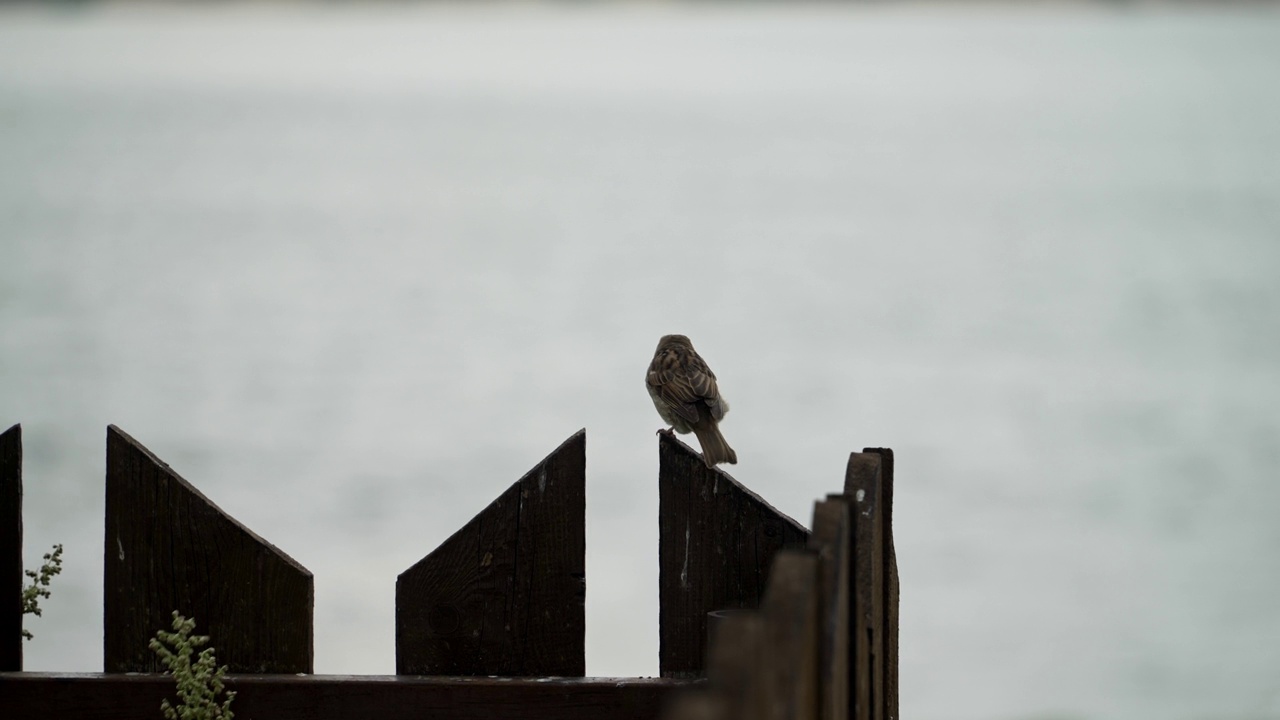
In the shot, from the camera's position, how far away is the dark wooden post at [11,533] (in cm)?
276

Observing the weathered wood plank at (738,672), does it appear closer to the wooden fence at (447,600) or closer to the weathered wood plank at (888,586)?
the weathered wood plank at (888,586)

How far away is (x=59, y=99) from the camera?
35.7 m

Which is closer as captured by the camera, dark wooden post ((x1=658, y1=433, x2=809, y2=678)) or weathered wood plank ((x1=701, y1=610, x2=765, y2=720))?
weathered wood plank ((x1=701, y1=610, x2=765, y2=720))

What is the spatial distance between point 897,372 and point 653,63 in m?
56.8

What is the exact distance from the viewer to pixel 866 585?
227 centimetres

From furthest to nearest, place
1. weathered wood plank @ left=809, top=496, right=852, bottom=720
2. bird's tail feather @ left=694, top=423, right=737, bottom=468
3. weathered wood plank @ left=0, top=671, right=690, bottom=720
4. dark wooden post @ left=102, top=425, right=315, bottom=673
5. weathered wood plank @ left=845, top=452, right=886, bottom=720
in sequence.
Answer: bird's tail feather @ left=694, top=423, right=737, bottom=468 → dark wooden post @ left=102, top=425, right=315, bottom=673 → weathered wood plank @ left=0, top=671, right=690, bottom=720 → weathered wood plank @ left=845, top=452, right=886, bottom=720 → weathered wood plank @ left=809, top=496, right=852, bottom=720

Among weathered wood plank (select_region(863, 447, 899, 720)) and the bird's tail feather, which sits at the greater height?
the bird's tail feather

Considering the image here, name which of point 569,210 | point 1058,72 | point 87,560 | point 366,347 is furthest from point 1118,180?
point 1058,72

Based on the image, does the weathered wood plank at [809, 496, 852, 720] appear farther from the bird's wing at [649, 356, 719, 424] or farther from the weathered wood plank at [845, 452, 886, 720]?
the bird's wing at [649, 356, 719, 424]

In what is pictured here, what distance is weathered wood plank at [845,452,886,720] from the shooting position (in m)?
2.19

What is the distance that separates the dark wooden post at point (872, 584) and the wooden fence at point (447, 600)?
0.02 meters

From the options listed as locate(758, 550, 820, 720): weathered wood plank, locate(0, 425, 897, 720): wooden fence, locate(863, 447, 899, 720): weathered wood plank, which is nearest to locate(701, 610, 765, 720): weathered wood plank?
locate(758, 550, 820, 720): weathered wood plank

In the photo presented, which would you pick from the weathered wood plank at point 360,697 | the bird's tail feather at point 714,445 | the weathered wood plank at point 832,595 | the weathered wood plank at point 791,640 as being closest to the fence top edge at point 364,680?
the weathered wood plank at point 360,697

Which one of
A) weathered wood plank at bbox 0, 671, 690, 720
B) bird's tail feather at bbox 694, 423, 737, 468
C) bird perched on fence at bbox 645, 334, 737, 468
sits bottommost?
weathered wood plank at bbox 0, 671, 690, 720
